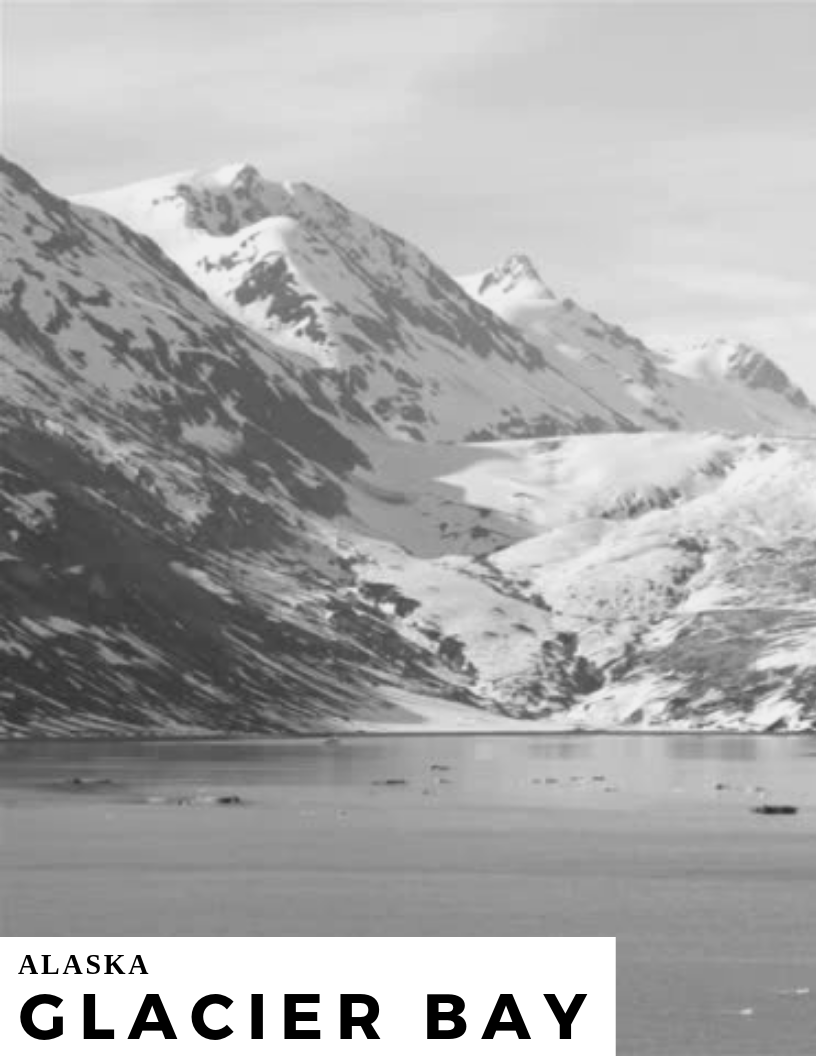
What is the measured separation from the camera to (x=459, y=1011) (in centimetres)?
10562

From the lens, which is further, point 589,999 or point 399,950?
point 399,950

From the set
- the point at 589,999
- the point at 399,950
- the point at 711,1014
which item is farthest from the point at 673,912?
the point at 589,999

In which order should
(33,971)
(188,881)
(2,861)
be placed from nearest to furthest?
(33,971)
(188,881)
(2,861)

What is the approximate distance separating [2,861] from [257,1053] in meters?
82.1

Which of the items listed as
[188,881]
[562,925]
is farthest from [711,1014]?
[188,881]

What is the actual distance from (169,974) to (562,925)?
1472 inches

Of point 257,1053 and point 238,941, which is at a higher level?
point 238,941

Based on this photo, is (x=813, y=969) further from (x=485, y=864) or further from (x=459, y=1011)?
(x=485, y=864)

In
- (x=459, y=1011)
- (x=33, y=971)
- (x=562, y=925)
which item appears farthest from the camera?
(x=562, y=925)

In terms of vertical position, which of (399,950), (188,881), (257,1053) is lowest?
(257,1053)

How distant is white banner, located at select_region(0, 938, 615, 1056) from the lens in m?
106

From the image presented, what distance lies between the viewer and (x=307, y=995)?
124m

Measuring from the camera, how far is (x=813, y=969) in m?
135

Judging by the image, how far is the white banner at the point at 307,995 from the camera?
106m
